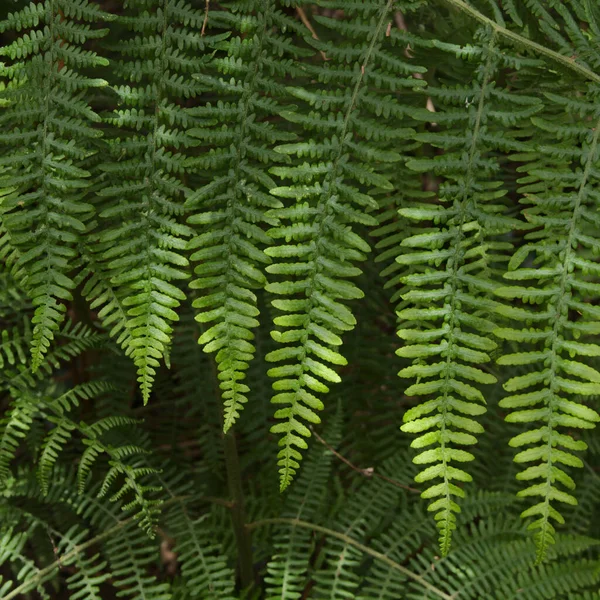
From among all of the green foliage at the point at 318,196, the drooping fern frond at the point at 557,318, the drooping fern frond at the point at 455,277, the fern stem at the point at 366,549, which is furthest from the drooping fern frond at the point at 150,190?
the fern stem at the point at 366,549

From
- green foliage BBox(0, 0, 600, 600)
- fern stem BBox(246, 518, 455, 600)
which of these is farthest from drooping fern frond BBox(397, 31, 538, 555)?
fern stem BBox(246, 518, 455, 600)

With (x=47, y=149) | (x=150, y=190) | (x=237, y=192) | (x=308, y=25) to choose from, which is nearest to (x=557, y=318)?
(x=237, y=192)

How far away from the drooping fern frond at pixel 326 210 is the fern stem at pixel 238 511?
0.53m

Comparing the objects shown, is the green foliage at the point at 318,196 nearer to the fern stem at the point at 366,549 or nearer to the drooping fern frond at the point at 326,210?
the drooping fern frond at the point at 326,210

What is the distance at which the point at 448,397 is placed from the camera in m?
1.09

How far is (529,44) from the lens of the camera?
4.00ft

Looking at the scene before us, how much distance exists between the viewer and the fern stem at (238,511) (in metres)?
1.67

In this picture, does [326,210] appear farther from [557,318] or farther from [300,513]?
[300,513]

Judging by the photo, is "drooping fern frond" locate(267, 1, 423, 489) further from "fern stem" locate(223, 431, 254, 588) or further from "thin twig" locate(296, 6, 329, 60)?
"fern stem" locate(223, 431, 254, 588)

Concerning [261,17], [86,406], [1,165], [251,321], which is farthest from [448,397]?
[86,406]

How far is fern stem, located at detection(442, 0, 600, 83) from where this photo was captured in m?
1.21

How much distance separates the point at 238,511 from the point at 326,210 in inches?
36.6

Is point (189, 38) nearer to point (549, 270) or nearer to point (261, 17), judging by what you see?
point (261, 17)

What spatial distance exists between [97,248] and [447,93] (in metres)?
0.71
